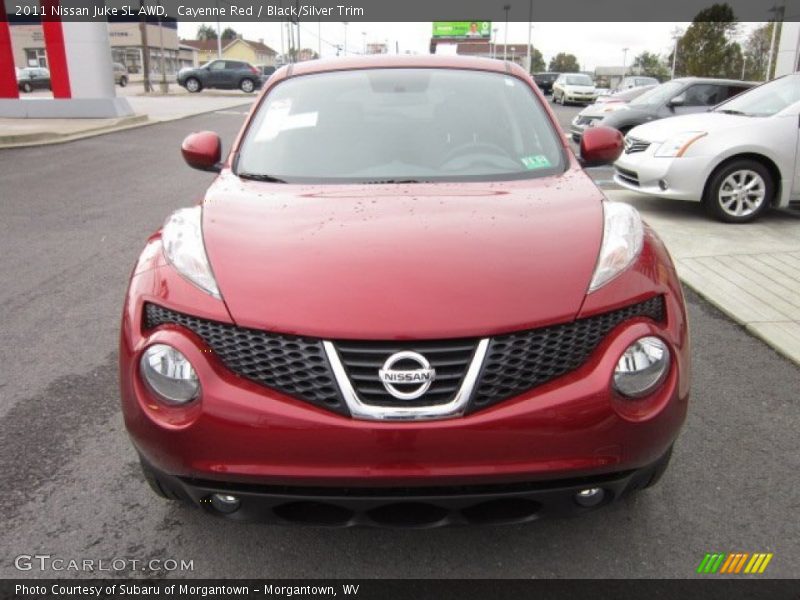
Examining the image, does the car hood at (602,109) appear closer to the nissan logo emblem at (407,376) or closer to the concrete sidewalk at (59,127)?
the concrete sidewalk at (59,127)

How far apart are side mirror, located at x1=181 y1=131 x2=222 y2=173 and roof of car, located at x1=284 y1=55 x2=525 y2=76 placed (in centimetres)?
59

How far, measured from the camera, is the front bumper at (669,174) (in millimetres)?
7242

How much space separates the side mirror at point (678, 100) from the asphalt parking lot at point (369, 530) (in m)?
8.69

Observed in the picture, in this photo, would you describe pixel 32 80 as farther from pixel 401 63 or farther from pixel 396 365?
pixel 396 365

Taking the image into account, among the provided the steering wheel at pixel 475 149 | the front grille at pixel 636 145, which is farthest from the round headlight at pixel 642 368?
the front grille at pixel 636 145

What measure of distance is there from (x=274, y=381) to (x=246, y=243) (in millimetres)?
539

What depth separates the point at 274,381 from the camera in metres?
1.93

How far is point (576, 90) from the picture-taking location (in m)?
33.0

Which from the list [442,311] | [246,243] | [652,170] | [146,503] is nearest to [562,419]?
[442,311]

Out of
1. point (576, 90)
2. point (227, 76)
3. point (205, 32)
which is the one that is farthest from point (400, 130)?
point (205, 32)

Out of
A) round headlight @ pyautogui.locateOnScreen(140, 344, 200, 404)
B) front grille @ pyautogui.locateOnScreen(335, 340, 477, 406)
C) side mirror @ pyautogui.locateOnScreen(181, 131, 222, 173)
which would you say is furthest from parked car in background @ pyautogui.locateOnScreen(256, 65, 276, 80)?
front grille @ pyautogui.locateOnScreen(335, 340, 477, 406)

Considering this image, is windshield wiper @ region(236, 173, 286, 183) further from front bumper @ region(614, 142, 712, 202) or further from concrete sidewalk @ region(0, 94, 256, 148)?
concrete sidewalk @ region(0, 94, 256, 148)

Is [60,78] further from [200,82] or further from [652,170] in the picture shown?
[200,82]

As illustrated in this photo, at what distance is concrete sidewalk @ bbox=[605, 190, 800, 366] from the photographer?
4.42m
